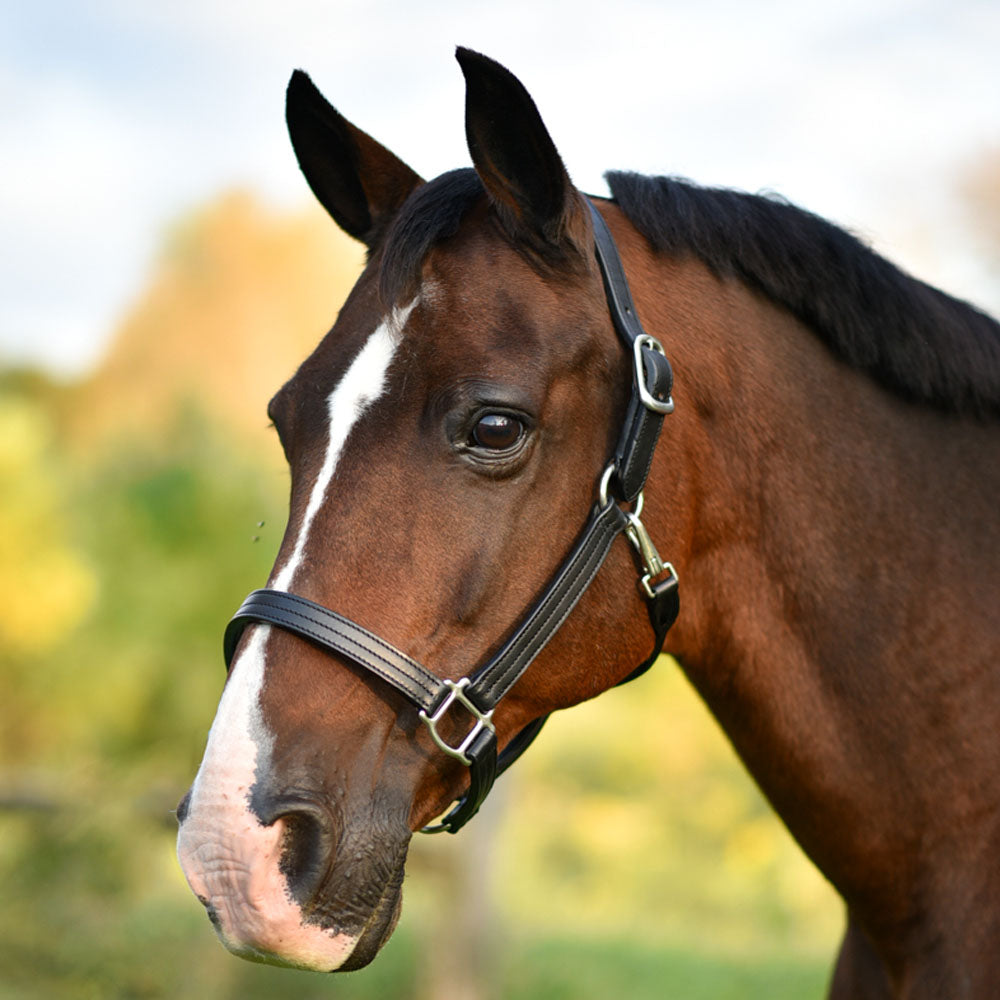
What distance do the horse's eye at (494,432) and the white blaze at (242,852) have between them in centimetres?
63

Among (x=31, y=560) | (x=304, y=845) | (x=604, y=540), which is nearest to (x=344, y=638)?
(x=304, y=845)

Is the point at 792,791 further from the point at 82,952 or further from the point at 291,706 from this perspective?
the point at 82,952

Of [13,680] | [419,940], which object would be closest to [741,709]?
[419,940]

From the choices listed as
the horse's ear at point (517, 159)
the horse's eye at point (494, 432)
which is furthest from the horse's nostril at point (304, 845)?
the horse's ear at point (517, 159)

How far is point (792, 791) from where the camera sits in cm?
247

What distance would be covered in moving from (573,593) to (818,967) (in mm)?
9282

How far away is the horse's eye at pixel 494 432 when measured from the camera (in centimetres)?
211

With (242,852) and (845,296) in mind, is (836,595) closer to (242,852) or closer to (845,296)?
(845,296)

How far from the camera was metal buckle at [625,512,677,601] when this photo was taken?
7.47 feet

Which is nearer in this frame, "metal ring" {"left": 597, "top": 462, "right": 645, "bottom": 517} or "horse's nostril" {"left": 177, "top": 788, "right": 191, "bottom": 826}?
"horse's nostril" {"left": 177, "top": 788, "right": 191, "bottom": 826}

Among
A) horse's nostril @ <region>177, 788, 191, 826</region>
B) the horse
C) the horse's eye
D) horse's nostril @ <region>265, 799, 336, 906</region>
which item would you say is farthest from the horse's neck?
horse's nostril @ <region>177, 788, 191, 826</region>

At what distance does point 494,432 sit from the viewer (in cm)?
211

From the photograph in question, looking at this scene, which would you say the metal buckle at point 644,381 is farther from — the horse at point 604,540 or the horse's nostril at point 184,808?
the horse's nostril at point 184,808

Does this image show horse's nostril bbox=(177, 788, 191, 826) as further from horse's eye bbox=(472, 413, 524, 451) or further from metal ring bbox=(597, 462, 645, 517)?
metal ring bbox=(597, 462, 645, 517)
